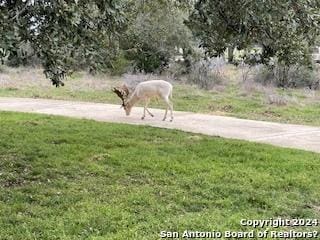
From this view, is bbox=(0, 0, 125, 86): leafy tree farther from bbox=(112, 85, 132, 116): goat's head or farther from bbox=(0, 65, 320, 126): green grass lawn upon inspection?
bbox=(0, 65, 320, 126): green grass lawn

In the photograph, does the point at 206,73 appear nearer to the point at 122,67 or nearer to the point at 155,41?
the point at 155,41

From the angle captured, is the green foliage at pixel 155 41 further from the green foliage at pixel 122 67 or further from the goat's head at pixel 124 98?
the goat's head at pixel 124 98

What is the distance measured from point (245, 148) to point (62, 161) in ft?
9.94

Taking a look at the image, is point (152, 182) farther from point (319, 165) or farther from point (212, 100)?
point (212, 100)

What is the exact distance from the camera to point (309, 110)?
14.4 meters

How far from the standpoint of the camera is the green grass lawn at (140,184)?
508 cm

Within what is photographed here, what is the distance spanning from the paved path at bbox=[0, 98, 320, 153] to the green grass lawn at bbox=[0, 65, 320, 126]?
87cm

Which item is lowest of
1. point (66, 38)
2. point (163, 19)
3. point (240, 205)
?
point (240, 205)

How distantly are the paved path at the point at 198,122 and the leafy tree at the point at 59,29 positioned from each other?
398 centimetres

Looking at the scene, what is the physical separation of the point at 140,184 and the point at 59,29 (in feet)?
6.89

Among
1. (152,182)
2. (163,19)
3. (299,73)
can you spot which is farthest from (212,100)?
(152,182)

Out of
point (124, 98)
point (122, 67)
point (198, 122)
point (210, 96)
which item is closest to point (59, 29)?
point (198, 122)

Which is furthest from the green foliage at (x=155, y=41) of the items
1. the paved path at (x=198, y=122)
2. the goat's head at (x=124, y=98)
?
the goat's head at (x=124, y=98)

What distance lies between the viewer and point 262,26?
627 centimetres
